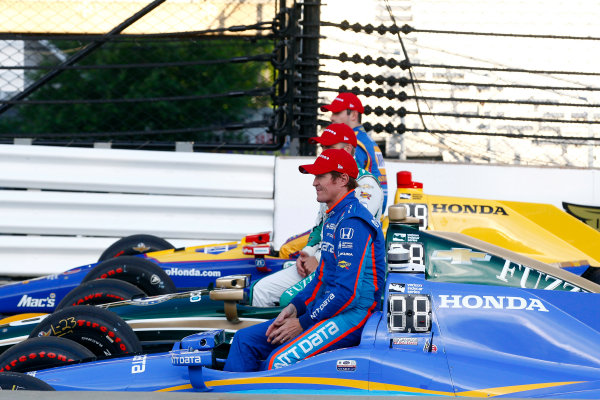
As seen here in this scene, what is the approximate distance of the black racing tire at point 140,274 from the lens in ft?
19.9

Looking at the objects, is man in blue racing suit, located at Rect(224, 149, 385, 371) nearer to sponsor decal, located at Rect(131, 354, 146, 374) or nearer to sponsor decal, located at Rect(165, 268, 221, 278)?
sponsor decal, located at Rect(131, 354, 146, 374)

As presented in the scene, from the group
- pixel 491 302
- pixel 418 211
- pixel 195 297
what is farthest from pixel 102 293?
pixel 491 302

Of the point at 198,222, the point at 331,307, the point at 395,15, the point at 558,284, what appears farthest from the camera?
the point at 395,15

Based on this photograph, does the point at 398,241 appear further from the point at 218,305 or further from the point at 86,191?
the point at 86,191

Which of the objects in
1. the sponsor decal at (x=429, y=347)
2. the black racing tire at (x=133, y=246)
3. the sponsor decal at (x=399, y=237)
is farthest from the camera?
the black racing tire at (x=133, y=246)

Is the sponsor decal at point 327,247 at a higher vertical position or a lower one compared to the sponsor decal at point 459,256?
higher

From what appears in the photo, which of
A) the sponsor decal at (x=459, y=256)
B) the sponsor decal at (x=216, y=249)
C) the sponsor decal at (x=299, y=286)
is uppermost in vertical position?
the sponsor decal at (x=459, y=256)

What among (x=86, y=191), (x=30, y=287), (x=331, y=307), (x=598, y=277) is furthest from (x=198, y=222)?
(x=331, y=307)

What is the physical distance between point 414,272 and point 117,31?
5.79m

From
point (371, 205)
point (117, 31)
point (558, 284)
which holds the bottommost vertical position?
point (558, 284)

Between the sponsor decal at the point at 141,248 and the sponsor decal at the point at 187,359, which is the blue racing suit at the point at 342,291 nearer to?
the sponsor decal at the point at 187,359

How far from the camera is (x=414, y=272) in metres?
4.23

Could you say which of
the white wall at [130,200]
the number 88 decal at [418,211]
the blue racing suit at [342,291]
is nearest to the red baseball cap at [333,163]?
the blue racing suit at [342,291]

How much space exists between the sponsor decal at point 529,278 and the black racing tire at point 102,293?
2.57 m
